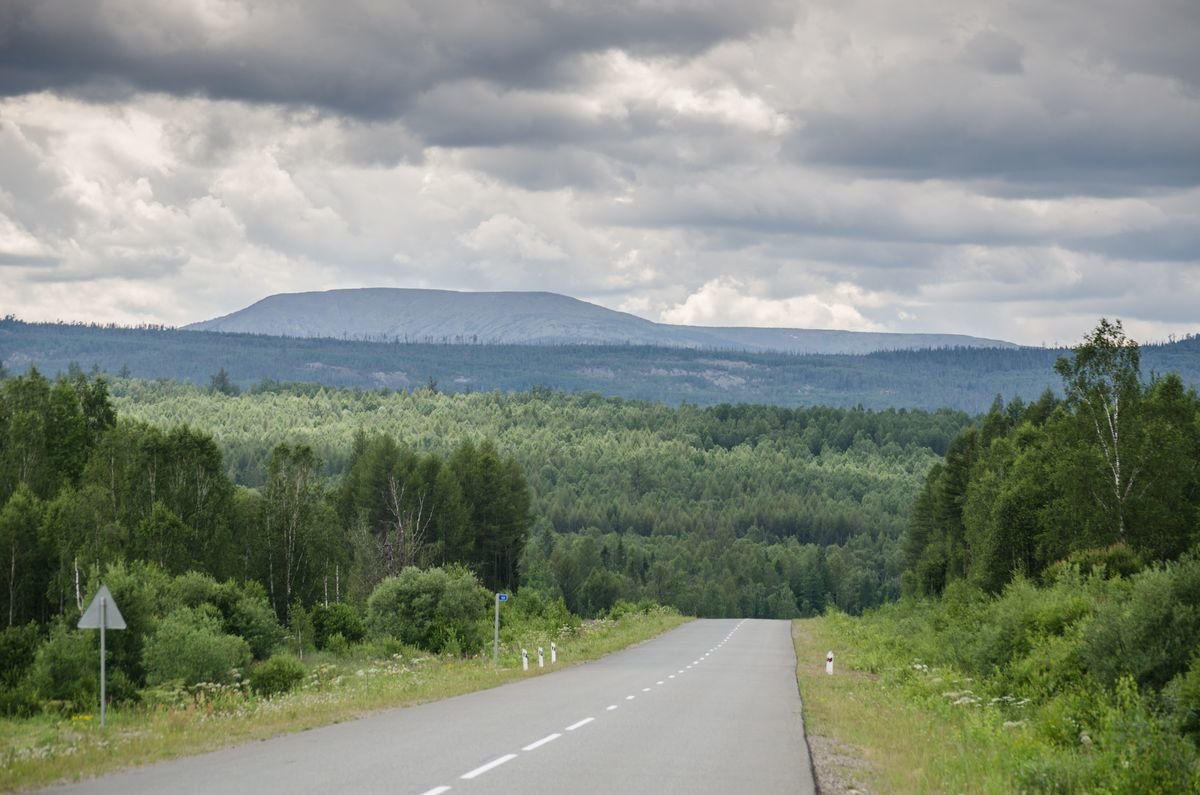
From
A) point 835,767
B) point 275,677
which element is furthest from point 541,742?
point 275,677

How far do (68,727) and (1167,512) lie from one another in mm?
45674

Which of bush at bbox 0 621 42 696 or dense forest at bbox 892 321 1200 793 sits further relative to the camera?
bush at bbox 0 621 42 696

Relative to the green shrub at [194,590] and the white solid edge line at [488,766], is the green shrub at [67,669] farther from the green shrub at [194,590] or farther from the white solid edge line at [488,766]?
the white solid edge line at [488,766]

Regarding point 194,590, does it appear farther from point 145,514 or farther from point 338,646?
point 145,514

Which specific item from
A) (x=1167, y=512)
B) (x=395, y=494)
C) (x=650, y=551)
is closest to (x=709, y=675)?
(x=1167, y=512)

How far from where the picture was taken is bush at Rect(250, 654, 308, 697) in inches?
1517

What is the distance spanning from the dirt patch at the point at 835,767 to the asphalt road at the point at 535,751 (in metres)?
0.25

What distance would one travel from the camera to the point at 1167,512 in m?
56.5

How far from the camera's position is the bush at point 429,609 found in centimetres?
5697

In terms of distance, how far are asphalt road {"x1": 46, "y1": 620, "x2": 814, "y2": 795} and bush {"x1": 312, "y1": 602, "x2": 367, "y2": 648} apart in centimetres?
4018

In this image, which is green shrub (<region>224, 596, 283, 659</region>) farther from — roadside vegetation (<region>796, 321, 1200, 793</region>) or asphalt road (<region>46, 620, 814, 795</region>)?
asphalt road (<region>46, 620, 814, 795</region>)

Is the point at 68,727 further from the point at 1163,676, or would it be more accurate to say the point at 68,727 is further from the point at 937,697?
the point at 1163,676

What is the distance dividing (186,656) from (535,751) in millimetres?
24986

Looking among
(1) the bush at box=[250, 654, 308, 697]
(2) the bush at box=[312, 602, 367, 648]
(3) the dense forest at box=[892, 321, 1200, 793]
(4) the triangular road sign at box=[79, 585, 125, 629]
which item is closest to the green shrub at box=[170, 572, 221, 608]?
(2) the bush at box=[312, 602, 367, 648]
